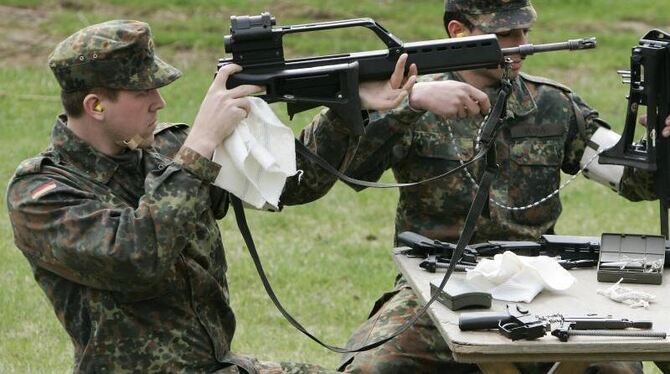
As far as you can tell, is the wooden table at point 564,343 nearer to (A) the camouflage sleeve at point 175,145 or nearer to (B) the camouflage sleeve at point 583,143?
(A) the camouflage sleeve at point 175,145

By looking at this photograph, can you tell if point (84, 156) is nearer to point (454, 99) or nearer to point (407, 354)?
point (454, 99)

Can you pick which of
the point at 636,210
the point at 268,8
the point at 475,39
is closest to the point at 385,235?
the point at 636,210

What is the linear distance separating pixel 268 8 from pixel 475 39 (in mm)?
11987

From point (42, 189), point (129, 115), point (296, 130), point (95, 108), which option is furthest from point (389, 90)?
point (296, 130)

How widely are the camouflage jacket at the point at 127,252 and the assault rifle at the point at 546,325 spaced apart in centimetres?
99

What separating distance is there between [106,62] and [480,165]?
198 cm

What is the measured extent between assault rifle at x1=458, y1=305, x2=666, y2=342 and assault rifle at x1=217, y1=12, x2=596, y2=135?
3.14 feet

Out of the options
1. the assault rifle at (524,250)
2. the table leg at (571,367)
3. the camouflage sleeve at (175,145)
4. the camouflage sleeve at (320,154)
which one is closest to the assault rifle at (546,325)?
the table leg at (571,367)

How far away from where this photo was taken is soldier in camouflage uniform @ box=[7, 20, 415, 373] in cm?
469

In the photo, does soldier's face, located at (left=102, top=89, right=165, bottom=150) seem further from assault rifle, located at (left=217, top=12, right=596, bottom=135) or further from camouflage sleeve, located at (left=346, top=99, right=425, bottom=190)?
camouflage sleeve, located at (left=346, top=99, right=425, bottom=190)

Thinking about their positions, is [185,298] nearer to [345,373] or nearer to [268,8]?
[345,373]

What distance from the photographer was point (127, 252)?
15.2 ft

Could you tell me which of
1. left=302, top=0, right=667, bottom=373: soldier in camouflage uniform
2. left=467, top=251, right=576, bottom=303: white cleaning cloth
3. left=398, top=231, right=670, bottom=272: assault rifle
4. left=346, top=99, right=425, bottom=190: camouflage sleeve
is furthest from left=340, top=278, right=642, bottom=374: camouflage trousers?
left=467, top=251, right=576, bottom=303: white cleaning cloth

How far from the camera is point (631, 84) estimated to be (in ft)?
18.7
